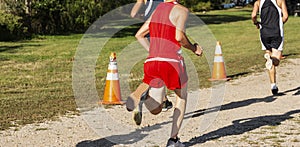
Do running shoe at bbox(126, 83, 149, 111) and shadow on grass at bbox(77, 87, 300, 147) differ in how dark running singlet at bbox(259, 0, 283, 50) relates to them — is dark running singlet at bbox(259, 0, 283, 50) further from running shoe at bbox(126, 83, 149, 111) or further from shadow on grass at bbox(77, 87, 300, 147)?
running shoe at bbox(126, 83, 149, 111)

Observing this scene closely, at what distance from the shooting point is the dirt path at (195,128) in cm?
684

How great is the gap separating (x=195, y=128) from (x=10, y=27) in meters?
19.7

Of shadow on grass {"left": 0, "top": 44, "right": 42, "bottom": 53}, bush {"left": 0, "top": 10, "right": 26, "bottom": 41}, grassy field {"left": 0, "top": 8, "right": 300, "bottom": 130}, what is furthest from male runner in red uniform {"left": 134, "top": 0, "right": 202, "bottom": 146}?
bush {"left": 0, "top": 10, "right": 26, "bottom": 41}

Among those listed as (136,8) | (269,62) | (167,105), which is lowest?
(167,105)

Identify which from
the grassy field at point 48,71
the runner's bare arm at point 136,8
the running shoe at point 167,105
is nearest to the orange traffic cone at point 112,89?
the grassy field at point 48,71

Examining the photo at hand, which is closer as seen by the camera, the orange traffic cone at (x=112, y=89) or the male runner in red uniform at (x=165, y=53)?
the male runner in red uniform at (x=165, y=53)

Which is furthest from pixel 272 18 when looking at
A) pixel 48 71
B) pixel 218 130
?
pixel 48 71

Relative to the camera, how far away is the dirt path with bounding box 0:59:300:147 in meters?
6.84

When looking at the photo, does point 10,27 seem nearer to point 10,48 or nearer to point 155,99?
point 10,48

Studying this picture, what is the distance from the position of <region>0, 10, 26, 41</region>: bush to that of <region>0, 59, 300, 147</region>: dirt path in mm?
17223

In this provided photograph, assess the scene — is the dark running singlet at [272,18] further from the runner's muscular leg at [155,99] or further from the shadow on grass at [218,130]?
the runner's muscular leg at [155,99]

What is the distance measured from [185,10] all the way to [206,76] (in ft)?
23.0

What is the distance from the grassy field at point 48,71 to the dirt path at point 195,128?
666mm

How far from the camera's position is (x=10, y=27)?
25.8 m
